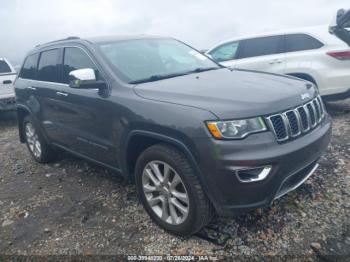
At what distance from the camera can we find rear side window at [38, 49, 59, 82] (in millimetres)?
4438

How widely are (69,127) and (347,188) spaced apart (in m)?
3.25

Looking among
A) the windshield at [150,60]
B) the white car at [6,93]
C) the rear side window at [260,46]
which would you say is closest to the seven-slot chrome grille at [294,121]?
the windshield at [150,60]

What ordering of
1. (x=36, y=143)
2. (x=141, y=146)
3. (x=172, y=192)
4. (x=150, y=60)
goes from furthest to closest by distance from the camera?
(x=36, y=143)
(x=150, y=60)
(x=141, y=146)
(x=172, y=192)

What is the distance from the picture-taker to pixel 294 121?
9.14 feet

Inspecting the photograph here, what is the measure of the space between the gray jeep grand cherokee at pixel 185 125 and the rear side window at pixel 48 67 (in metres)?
0.14

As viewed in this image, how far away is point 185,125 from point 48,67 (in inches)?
110

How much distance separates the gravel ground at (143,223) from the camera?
291cm

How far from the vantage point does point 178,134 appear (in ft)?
8.87

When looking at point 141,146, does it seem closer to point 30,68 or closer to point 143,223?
point 143,223

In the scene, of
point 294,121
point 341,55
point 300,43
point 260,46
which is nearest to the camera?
point 294,121

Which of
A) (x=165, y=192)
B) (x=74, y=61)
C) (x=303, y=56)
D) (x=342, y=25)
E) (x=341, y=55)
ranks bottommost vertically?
(x=165, y=192)

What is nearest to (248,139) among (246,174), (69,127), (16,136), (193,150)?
(246,174)

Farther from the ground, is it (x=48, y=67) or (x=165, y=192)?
(x=48, y=67)

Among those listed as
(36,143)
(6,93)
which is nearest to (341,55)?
(36,143)
